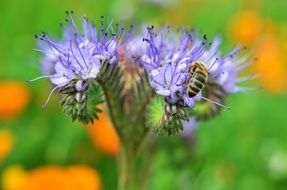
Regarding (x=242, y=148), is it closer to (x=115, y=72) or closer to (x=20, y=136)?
(x=20, y=136)

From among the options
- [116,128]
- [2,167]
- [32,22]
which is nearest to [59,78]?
[116,128]

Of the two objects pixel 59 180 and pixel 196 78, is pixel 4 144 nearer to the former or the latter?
pixel 59 180

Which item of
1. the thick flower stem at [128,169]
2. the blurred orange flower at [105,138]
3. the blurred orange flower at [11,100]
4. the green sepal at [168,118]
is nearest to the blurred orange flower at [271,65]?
the blurred orange flower at [105,138]

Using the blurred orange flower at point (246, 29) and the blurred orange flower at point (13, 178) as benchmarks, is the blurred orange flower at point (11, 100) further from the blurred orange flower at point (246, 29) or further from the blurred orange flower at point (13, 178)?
the blurred orange flower at point (246, 29)

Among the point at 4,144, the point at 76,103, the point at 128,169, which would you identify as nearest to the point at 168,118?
the point at 76,103

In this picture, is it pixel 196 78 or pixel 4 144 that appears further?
pixel 4 144

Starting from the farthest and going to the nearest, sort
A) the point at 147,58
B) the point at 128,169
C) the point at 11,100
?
the point at 11,100
the point at 128,169
the point at 147,58

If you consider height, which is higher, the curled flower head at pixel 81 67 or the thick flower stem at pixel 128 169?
the curled flower head at pixel 81 67
